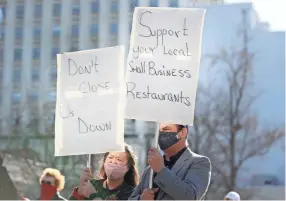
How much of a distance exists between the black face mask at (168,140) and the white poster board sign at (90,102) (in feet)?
0.89

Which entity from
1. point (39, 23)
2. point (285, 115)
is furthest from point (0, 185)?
point (285, 115)

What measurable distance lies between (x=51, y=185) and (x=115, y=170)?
1.13 ft

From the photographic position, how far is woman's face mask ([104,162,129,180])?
2373 mm

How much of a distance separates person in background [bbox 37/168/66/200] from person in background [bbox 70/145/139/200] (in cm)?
10

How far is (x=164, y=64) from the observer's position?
2215mm

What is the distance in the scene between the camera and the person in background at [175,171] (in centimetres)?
194

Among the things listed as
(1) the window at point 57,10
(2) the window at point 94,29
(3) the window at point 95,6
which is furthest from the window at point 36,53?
(3) the window at point 95,6

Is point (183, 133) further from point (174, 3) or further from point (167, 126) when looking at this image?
point (174, 3)

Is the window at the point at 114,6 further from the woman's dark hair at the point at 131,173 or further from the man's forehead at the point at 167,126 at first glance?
the man's forehead at the point at 167,126

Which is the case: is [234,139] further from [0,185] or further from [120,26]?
[0,185]

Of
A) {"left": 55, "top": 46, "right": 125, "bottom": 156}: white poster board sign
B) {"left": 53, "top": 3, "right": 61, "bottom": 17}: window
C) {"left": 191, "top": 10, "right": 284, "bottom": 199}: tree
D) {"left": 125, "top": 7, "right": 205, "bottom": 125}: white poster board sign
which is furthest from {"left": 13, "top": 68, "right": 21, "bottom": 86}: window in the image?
{"left": 125, "top": 7, "right": 205, "bottom": 125}: white poster board sign

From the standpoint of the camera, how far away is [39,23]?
11.7 metres

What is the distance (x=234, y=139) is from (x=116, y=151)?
952 centimetres

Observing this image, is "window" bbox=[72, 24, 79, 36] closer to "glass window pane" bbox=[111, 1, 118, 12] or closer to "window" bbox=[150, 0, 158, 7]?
"glass window pane" bbox=[111, 1, 118, 12]
